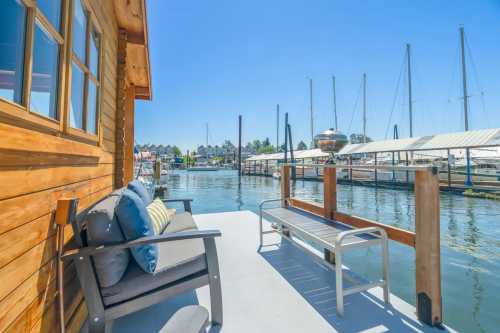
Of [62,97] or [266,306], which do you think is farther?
[266,306]

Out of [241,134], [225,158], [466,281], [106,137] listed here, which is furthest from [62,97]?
[225,158]

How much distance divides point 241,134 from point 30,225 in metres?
25.3

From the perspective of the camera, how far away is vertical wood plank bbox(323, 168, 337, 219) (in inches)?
95.4

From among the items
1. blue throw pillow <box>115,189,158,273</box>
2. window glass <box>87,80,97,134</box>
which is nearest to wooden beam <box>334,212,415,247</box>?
blue throw pillow <box>115,189,158,273</box>

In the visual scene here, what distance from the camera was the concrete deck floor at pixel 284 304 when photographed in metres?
1.51

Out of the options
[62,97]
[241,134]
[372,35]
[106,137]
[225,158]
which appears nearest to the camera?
[62,97]

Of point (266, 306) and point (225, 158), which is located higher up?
point (225, 158)

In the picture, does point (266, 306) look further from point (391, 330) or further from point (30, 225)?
point (30, 225)

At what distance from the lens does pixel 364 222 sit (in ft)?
6.46

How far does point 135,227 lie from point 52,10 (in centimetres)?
118

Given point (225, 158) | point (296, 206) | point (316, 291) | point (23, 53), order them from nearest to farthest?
1. point (23, 53)
2. point (316, 291)
3. point (296, 206)
4. point (225, 158)

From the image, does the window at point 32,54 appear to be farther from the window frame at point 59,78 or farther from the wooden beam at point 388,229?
the wooden beam at point 388,229

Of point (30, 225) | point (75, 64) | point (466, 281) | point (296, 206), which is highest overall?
point (75, 64)

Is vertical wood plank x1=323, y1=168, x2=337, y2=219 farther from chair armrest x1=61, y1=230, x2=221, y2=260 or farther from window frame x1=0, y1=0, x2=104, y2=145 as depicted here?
window frame x1=0, y1=0, x2=104, y2=145
